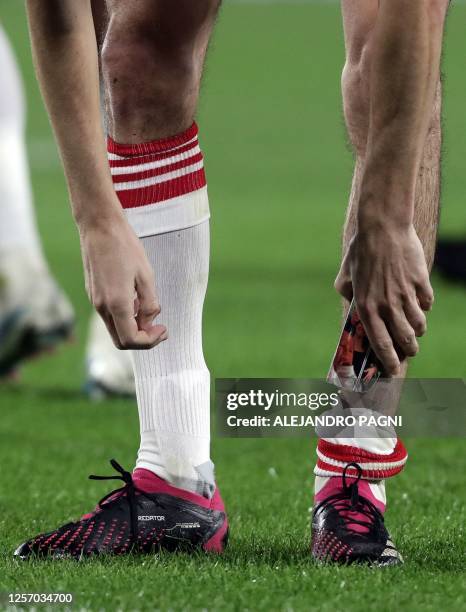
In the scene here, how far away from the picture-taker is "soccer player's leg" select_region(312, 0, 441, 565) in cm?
219

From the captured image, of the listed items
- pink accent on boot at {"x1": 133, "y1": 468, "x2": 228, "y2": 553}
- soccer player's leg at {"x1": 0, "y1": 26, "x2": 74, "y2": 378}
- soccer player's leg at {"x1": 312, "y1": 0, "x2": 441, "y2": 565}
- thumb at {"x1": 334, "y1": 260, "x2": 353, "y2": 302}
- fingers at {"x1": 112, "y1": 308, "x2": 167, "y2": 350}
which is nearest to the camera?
A: fingers at {"x1": 112, "y1": 308, "x2": 167, "y2": 350}

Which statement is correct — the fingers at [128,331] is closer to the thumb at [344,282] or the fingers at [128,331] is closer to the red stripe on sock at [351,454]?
the thumb at [344,282]

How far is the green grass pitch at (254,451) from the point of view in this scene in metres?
1.94

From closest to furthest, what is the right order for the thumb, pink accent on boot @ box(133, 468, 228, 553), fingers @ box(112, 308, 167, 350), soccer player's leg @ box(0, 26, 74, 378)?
fingers @ box(112, 308, 167, 350) < the thumb < pink accent on boot @ box(133, 468, 228, 553) < soccer player's leg @ box(0, 26, 74, 378)

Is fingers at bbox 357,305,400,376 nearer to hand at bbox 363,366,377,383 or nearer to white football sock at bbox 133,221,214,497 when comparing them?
hand at bbox 363,366,377,383

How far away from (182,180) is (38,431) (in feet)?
5.75

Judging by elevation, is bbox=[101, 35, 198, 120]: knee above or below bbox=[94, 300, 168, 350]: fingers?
above

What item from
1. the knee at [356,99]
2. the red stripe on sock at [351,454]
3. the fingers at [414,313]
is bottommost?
the red stripe on sock at [351,454]

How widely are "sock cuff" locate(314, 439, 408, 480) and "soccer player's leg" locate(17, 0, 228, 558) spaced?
0.19m

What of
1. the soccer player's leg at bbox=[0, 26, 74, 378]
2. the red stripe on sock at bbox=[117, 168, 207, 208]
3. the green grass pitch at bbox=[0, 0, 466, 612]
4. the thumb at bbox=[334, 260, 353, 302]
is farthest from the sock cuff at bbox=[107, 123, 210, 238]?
the soccer player's leg at bbox=[0, 26, 74, 378]

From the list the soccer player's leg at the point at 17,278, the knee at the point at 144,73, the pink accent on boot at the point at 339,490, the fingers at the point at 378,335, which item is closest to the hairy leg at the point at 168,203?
the knee at the point at 144,73

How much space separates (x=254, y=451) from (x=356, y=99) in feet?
5.04

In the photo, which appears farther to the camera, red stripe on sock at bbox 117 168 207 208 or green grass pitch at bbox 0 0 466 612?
red stripe on sock at bbox 117 168 207 208

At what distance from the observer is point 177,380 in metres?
2.34
